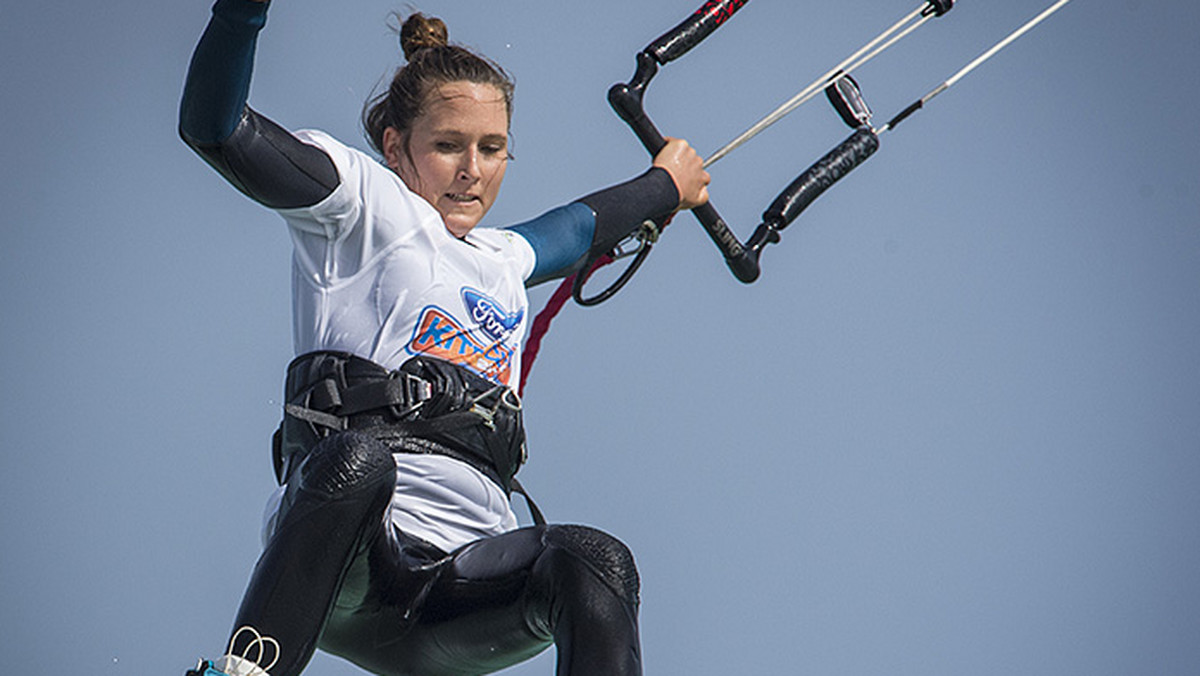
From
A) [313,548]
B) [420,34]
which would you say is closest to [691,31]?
[420,34]

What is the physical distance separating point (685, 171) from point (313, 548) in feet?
3.60

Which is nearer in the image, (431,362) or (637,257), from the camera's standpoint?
(431,362)

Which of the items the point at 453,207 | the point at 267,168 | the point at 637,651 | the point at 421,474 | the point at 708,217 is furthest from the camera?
the point at 708,217

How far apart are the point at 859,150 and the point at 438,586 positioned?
44.6 inches

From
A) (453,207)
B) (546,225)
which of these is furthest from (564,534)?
(546,225)

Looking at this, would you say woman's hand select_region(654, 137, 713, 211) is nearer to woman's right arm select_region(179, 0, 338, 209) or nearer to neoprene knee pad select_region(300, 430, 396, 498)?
woman's right arm select_region(179, 0, 338, 209)

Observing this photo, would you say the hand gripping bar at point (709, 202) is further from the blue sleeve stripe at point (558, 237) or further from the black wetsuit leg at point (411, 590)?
the black wetsuit leg at point (411, 590)

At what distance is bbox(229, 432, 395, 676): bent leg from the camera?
164 centimetres

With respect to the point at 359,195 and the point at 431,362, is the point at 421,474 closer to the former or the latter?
the point at 431,362

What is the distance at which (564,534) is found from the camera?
176 cm

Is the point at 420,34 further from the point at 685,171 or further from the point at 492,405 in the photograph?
the point at 492,405

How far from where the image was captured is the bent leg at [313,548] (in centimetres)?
164

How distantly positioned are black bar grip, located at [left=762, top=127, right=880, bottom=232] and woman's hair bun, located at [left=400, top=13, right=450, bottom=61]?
1.92ft

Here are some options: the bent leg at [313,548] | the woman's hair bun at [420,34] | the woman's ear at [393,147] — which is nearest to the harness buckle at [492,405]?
the bent leg at [313,548]
